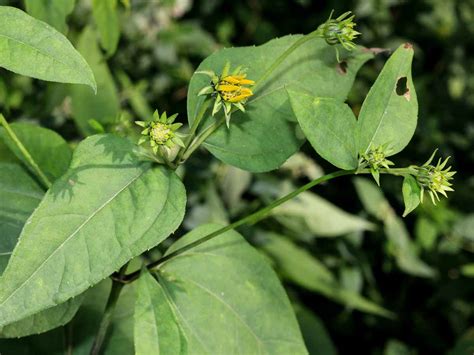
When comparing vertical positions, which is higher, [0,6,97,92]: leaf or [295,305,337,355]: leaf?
[0,6,97,92]: leaf

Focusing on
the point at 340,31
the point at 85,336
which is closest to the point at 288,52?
the point at 340,31

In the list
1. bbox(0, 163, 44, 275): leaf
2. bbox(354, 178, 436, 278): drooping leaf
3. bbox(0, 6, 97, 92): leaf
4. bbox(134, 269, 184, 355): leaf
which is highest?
bbox(0, 6, 97, 92): leaf

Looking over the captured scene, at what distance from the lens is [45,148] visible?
98 cm

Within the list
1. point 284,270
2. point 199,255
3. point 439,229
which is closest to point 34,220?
point 199,255

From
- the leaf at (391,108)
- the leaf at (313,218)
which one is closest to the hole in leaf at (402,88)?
the leaf at (391,108)

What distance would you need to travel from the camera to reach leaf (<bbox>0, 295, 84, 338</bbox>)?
924 mm

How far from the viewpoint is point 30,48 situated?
2.49 feet

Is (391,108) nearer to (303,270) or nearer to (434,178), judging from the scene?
(434,178)

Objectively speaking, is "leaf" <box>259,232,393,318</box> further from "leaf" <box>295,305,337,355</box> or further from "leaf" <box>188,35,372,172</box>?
"leaf" <box>188,35,372,172</box>

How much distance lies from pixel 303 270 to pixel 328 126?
37.5 inches

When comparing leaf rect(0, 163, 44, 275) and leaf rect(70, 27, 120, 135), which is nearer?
leaf rect(0, 163, 44, 275)

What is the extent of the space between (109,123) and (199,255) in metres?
0.31

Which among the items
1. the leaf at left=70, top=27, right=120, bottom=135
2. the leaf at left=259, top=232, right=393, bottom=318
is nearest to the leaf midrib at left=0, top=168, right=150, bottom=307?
the leaf at left=70, top=27, right=120, bottom=135

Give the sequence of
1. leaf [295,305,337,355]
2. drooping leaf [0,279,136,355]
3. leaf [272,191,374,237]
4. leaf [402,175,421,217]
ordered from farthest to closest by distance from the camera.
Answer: leaf [272,191,374,237] < leaf [295,305,337,355] < drooping leaf [0,279,136,355] < leaf [402,175,421,217]
